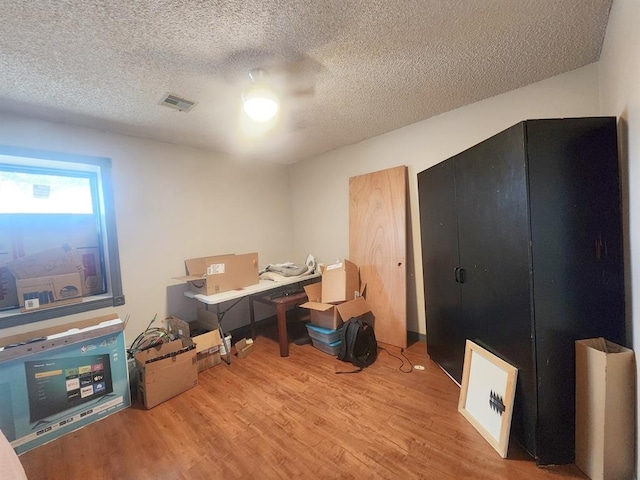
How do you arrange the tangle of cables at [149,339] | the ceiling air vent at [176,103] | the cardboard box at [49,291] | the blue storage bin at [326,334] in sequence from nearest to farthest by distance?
the ceiling air vent at [176,103], the cardboard box at [49,291], the tangle of cables at [149,339], the blue storage bin at [326,334]

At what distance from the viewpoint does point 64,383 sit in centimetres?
188

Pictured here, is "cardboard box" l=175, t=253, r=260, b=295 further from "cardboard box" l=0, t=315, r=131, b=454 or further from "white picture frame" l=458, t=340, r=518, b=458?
"white picture frame" l=458, t=340, r=518, b=458

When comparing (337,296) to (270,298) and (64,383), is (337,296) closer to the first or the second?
(270,298)

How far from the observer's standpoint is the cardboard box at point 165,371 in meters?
2.05

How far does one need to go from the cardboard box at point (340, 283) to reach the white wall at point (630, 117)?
6.67ft

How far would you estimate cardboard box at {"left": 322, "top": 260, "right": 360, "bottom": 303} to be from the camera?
2.89 meters

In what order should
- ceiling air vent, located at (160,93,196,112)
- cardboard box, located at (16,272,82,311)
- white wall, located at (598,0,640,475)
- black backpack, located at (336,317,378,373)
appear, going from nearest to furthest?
white wall, located at (598,0,640,475)
ceiling air vent, located at (160,93,196,112)
cardboard box, located at (16,272,82,311)
black backpack, located at (336,317,378,373)

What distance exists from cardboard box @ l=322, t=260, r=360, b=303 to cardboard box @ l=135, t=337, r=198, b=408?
55.3 inches

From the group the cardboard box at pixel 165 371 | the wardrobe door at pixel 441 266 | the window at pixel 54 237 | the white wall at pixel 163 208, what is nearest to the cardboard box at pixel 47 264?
the window at pixel 54 237

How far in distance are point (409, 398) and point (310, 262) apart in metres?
1.94

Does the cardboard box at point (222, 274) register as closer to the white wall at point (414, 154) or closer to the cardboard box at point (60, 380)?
the cardboard box at point (60, 380)

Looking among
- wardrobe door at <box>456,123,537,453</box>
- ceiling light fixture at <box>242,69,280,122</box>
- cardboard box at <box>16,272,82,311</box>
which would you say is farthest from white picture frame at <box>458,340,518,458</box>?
cardboard box at <box>16,272,82,311</box>

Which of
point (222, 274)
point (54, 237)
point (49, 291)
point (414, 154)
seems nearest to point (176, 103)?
point (222, 274)

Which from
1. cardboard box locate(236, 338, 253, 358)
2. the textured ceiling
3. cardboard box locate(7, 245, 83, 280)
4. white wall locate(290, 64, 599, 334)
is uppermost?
the textured ceiling
